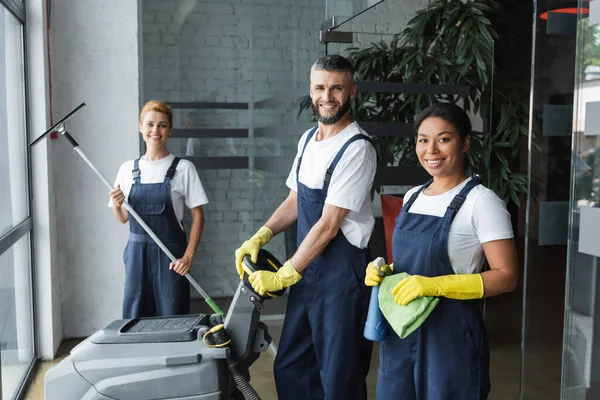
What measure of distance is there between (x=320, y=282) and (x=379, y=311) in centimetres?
42

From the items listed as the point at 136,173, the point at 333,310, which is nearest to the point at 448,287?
the point at 333,310

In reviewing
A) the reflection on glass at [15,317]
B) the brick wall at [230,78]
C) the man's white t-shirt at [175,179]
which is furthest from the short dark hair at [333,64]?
the brick wall at [230,78]

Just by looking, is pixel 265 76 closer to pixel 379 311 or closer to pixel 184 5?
pixel 184 5

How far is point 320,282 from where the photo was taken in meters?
2.20

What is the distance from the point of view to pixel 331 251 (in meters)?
2.20

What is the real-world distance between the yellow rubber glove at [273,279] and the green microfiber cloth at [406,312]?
1.39ft

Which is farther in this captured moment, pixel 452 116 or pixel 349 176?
pixel 349 176

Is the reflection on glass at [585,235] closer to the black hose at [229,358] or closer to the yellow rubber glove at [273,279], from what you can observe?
the yellow rubber glove at [273,279]

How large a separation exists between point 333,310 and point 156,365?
65cm

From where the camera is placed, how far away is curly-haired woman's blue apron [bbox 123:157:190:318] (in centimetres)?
270

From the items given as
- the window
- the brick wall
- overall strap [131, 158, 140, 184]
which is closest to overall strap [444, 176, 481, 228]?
overall strap [131, 158, 140, 184]

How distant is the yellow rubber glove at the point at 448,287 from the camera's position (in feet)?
5.37

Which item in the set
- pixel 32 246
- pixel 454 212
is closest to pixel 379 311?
pixel 454 212

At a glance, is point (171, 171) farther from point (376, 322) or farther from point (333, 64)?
point (376, 322)
